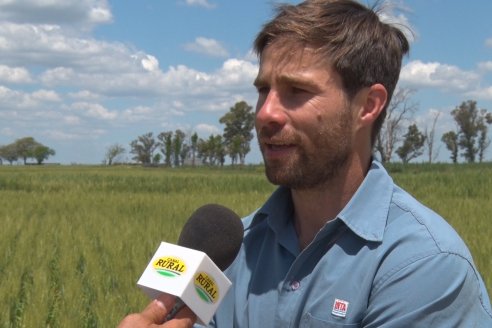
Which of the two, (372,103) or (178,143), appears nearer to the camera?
(372,103)

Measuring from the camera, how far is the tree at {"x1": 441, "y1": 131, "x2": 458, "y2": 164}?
60625mm

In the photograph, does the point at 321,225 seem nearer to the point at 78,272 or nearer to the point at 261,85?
the point at 261,85

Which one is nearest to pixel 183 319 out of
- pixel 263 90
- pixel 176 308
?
pixel 176 308

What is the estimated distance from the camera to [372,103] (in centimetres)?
190

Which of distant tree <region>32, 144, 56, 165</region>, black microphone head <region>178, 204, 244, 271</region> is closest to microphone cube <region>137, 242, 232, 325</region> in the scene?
black microphone head <region>178, 204, 244, 271</region>

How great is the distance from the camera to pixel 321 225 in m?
1.91

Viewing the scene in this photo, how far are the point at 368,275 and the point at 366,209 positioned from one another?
202 millimetres

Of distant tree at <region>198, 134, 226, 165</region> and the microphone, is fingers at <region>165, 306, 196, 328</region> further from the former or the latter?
distant tree at <region>198, 134, 226, 165</region>

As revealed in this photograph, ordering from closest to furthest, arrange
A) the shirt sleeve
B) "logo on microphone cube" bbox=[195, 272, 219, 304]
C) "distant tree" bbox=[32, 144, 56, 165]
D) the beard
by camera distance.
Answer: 1. "logo on microphone cube" bbox=[195, 272, 219, 304]
2. the shirt sleeve
3. the beard
4. "distant tree" bbox=[32, 144, 56, 165]

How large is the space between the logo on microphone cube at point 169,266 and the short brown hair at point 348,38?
70 cm

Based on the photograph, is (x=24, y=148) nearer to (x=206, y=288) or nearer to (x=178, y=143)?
(x=178, y=143)

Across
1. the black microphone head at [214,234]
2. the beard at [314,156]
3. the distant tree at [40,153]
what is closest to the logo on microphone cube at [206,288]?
the black microphone head at [214,234]

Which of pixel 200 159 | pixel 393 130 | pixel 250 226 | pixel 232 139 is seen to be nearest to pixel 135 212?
pixel 250 226

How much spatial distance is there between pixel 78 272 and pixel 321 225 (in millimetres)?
3904
